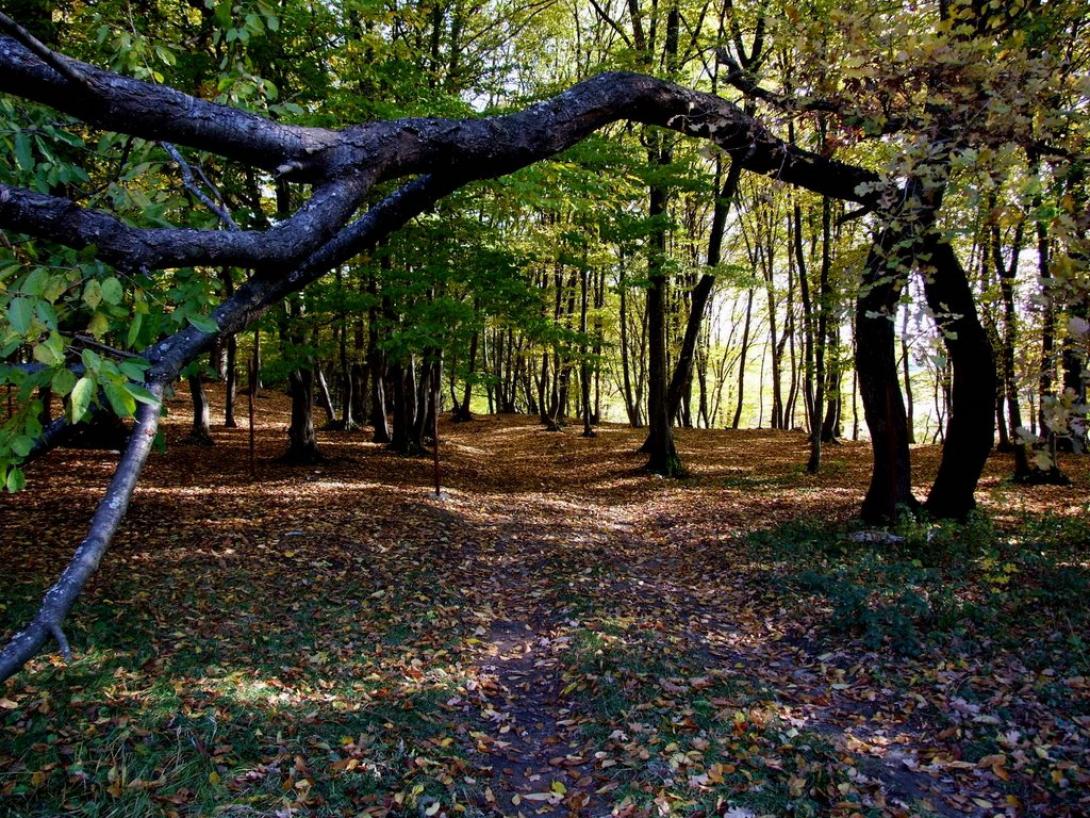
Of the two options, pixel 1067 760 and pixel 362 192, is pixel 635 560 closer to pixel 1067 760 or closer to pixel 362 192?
pixel 1067 760

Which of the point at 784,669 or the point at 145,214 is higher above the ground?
the point at 145,214

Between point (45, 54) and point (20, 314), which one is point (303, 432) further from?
point (20, 314)

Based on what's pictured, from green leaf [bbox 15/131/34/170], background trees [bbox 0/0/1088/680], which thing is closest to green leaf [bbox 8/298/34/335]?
background trees [bbox 0/0/1088/680]

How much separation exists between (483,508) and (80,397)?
9.77m

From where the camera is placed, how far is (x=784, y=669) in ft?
A: 16.8

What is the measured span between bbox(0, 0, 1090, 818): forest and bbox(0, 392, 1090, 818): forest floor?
3cm

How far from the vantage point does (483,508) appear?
1092cm

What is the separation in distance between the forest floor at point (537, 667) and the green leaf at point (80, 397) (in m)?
3.02

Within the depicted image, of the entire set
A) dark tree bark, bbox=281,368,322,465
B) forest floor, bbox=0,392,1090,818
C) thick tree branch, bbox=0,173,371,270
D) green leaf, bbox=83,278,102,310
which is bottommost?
forest floor, bbox=0,392,1090,818

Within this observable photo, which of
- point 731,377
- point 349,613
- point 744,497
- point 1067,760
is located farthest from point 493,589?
point 731,377

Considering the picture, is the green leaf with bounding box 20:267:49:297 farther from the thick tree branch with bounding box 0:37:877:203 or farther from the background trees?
the thick tree branch with bounding box 0:37:877:203

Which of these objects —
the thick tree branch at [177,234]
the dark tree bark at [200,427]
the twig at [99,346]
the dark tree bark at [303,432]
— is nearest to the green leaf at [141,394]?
the twig at [99,346]

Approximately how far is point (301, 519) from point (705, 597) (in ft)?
18.2

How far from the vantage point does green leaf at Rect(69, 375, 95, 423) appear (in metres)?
1.30
